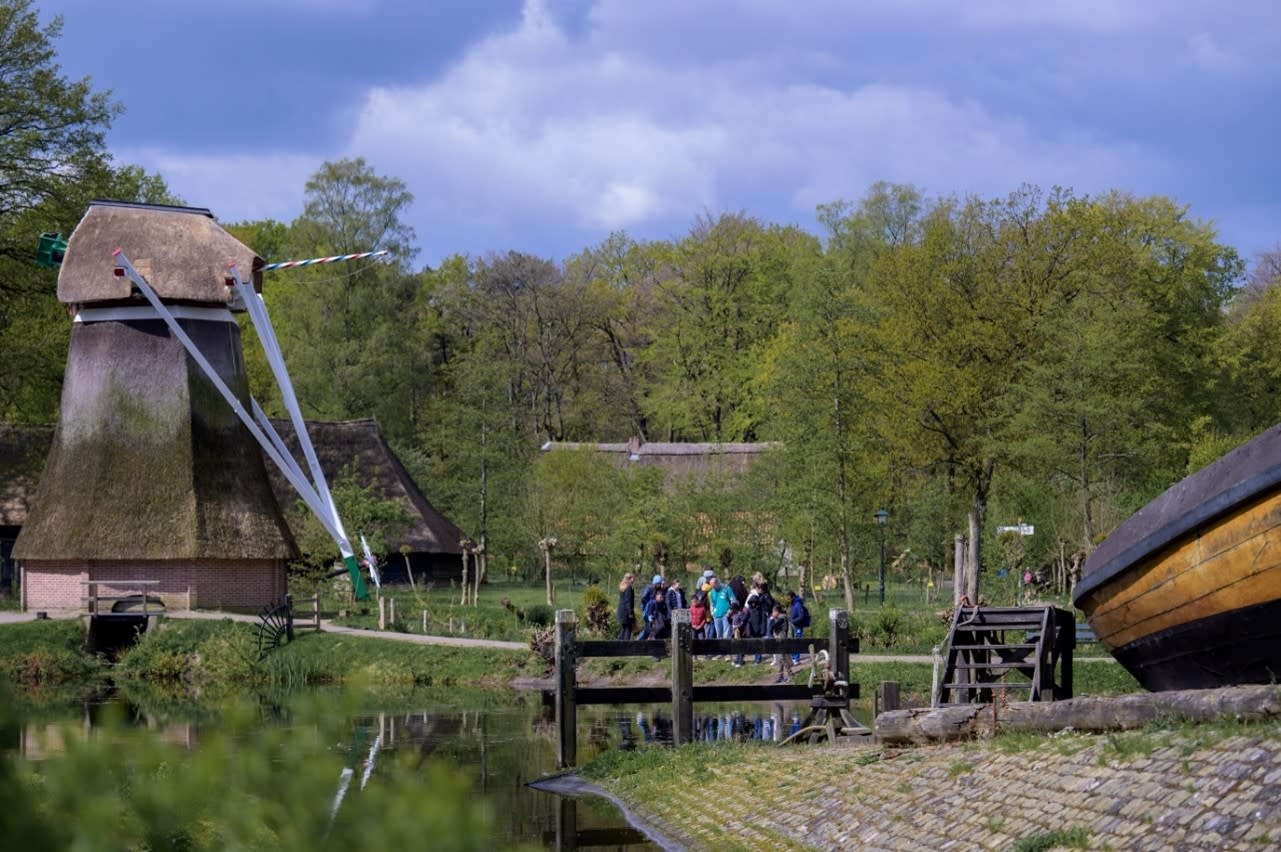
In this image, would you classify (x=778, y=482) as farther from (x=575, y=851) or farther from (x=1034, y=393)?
(x=575, y=851)

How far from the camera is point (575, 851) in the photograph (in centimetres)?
1375

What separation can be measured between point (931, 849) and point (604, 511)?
37.9 meters

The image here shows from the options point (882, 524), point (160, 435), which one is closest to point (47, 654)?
point (160, 435)

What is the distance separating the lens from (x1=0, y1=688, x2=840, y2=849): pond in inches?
569

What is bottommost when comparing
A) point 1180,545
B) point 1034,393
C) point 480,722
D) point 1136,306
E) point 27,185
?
point 480,722

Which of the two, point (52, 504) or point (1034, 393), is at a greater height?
point (1034, 393)

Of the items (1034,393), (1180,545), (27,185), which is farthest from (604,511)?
(1180,545)

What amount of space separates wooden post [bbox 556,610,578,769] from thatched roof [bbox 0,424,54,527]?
95.3ft

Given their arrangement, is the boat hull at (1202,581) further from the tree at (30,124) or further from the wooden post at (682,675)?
the tree at (30,124)

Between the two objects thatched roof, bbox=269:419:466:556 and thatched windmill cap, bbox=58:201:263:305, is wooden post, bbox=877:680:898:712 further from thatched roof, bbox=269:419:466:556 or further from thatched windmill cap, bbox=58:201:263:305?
thatched roof, bbox=269:419:466:556

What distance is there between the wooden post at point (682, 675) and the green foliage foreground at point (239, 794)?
14811 mm

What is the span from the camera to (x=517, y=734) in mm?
23125

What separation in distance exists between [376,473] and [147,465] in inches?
493

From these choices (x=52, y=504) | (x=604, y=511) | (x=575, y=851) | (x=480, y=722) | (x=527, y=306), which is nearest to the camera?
(x=575, y=851)
